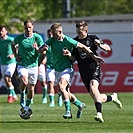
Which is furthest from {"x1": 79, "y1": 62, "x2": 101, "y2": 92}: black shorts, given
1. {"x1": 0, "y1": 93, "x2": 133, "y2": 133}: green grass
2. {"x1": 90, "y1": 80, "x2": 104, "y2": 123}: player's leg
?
{"x1": 0, "y1": 93, "x2": 133, "y2": 133}: green grass

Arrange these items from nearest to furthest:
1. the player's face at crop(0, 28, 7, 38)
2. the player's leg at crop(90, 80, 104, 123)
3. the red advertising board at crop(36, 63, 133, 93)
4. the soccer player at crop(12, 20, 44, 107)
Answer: the player's leg at crop(90, 80, 104, 123) → the soccer player at crop(12, 20, 44, 107) → the player's face at crop(0, 28, 7, 38) → the red advertising board at crop(36, 63, 133, 93)

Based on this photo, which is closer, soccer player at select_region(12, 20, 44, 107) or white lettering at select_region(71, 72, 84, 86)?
soccer player at select_region(12, 20, 44, 107)

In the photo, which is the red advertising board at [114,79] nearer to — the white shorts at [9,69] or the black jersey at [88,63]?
the white shorts at [9,69]

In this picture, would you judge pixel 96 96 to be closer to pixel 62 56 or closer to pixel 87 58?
pixel 87 58

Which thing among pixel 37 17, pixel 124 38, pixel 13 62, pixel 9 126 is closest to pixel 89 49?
pixel 9 126

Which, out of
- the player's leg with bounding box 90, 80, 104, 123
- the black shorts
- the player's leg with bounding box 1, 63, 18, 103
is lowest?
the player's leg with bounding box 1, 63, 18, 103

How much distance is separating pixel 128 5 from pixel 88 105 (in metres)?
43.3

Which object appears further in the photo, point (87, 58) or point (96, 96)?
point (87, 58)

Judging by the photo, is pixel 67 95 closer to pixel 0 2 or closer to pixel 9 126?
pixel 9 126

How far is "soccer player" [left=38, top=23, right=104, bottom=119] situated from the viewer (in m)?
15.6

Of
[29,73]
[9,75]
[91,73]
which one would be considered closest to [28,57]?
[29,73]

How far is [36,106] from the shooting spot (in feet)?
66.7

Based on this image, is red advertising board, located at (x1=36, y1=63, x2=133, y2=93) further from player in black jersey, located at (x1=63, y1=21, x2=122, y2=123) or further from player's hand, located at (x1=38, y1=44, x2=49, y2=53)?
player in black jersey, located at (x1=63, y1=21, x2=122, y2=123)

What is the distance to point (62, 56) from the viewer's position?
16203mm
